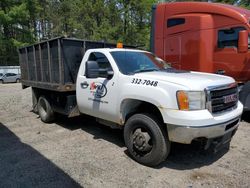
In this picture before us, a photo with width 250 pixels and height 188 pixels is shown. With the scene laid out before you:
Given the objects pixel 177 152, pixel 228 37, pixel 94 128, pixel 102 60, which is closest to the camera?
pixel 177 152

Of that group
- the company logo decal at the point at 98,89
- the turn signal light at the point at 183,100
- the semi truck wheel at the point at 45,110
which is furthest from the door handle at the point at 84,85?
the turn signal light at the point at 183,100

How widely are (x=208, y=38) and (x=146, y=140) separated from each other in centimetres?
442

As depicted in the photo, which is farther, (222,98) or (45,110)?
(45,110)

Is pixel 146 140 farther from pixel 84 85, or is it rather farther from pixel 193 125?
pixel 84 85

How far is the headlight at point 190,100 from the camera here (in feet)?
12.4

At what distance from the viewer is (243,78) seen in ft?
23.2

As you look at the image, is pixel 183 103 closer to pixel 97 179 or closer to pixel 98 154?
pixel 97 179

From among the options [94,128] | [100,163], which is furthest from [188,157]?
[94,128]

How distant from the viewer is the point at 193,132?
376cm

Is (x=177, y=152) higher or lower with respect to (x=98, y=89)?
lower

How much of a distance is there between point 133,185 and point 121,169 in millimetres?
567

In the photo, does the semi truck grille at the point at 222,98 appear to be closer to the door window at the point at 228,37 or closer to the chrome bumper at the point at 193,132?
the chrome bumper at the point at 193,132

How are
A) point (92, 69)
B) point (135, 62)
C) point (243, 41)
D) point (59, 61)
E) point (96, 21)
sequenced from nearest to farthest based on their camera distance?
point (92, 69) < point (135, 62) < point (59, 61) < point (243, 41) < point (96, 21)

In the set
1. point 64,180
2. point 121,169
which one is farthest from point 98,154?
point 64,180
